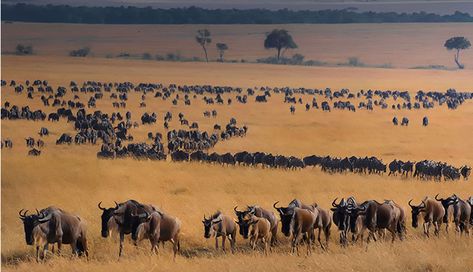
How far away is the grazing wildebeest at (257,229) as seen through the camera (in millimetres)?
13875

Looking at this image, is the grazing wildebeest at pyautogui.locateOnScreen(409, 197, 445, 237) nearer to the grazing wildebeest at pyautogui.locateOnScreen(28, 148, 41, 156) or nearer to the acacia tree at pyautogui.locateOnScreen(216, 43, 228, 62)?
the grazing wildebeest at pyautogui.locateOnScreen(28, 148, 41, 156)

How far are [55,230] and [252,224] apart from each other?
2.94 metres

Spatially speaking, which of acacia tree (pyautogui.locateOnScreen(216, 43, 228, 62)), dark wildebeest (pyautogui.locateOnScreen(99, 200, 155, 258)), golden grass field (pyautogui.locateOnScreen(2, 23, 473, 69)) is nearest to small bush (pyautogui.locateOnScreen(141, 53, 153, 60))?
golden grass field (pyautogui.locateOnScreen(2, 23, 473, 69))

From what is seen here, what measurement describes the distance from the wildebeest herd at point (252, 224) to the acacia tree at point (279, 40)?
73.4 m

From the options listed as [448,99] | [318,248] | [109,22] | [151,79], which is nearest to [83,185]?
[318,248]

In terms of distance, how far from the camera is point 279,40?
8962 cm

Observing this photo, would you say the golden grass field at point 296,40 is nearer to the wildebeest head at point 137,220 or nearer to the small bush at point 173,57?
the small bush at point 173,57

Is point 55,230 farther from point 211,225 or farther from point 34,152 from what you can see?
point 34,152

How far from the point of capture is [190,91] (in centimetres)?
6088

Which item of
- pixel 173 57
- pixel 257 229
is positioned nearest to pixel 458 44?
pixel 173 57

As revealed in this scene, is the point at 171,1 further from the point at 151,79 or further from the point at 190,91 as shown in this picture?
the point at 190,91

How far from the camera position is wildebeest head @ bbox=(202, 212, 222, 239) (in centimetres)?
1361

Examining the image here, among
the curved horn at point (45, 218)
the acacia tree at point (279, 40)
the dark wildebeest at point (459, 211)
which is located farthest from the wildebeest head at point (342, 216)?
the acacia tree at point (279, 40)

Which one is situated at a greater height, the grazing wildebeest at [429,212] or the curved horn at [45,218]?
the curved horn at [45,218]
